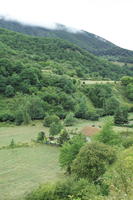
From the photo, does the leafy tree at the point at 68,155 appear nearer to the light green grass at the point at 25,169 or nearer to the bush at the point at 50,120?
the light green grass at the point at 25,169

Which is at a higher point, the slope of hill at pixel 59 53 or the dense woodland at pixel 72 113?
the slope of hill at pixel 59 53

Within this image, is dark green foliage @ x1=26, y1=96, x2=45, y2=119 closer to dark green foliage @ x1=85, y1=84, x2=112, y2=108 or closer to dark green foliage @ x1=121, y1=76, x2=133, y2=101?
dark green foliage @ x1=85, y1=84, x2=112, y2=108

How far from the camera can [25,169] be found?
26.0 metres

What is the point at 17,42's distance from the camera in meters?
109

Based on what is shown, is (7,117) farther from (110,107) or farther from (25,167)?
(110,107)

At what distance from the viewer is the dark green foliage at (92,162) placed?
2053 cm

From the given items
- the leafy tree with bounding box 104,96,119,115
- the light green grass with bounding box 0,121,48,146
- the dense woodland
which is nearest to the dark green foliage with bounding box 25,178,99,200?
the dense woodland

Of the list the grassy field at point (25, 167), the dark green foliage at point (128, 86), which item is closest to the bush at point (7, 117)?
the grassy field at point (25, 167)

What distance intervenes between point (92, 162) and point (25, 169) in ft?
27.8

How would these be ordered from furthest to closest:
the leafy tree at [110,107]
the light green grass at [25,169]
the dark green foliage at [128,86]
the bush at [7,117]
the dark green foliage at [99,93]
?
the dark green foliage at [128,86]
the dark green foliage at [99,93]
the leafy tree at [110,107]
the bush at [7,117]
the light green grass at [25,169]

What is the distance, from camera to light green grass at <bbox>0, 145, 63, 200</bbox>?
69.9ft

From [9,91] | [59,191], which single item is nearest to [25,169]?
[59,191]

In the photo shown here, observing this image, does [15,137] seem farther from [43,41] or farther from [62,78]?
[43,41]

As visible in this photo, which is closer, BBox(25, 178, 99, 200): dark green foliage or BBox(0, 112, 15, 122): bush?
BBox(25, 178, 99, 200): dark green foliage
